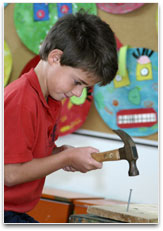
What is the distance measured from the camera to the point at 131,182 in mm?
1469

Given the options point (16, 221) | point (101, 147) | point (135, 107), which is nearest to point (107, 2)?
point (135, 107)

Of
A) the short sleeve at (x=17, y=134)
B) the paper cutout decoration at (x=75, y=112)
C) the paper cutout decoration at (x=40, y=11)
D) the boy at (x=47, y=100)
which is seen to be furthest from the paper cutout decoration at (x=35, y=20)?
the short sleeve at (x=17, y=134)

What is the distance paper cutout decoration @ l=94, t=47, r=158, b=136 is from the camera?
Answer: 4.79 ft

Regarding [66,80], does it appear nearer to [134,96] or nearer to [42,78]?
[42,78]

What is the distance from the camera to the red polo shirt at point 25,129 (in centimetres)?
80

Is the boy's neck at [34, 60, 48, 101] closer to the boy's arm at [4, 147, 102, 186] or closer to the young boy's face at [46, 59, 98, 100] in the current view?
the young boy's face at [46, 59, 98, 100]

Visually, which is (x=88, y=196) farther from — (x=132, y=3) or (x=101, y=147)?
(x=132, y=3)

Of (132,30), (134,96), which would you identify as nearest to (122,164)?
(134,96)

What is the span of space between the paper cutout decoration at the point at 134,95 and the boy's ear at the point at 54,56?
2.01 feet

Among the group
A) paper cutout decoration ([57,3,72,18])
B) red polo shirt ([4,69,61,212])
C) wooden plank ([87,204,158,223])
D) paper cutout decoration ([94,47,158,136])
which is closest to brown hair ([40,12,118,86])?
red polo shirt ([4,69,61,212])

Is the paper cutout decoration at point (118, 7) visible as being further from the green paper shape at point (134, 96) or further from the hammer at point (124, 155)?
the hammer at point (124, 155)

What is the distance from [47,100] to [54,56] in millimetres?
121

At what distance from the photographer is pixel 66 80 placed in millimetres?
887

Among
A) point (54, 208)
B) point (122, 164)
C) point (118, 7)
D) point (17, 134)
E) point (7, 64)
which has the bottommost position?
point (54, 208)
